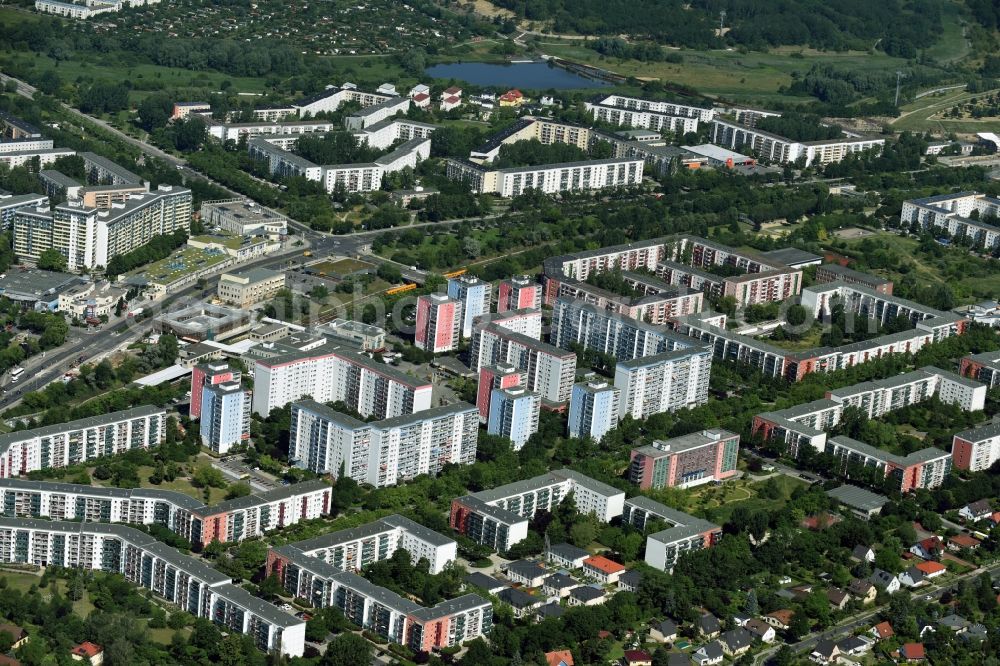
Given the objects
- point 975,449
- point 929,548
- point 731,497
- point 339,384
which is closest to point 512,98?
point 339,384

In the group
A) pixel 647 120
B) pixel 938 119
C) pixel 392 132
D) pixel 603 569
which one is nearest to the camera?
pixel 603 569

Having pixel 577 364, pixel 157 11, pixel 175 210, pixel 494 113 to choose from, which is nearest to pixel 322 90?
pixel 494 113

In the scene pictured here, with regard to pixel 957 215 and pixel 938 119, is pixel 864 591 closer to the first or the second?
pixel 957 215

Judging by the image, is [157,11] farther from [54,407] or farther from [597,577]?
[597,577]

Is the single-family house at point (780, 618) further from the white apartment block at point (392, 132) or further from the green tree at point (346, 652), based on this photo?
the white apartment block at point (392, 132)

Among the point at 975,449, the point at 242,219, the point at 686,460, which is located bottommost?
the point at 686,460

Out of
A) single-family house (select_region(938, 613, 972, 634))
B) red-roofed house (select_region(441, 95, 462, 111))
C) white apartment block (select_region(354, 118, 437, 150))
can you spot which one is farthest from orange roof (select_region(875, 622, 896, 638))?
red-roofed house (select_region(441, 95, 462, 111))

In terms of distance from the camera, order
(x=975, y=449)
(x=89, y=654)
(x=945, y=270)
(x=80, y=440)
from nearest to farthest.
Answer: (x=89, y=654) < (x=80, y=440) < (x=975, y=449) < (x=945, y=270)

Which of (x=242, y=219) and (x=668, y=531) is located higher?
(x=242, y=219)
